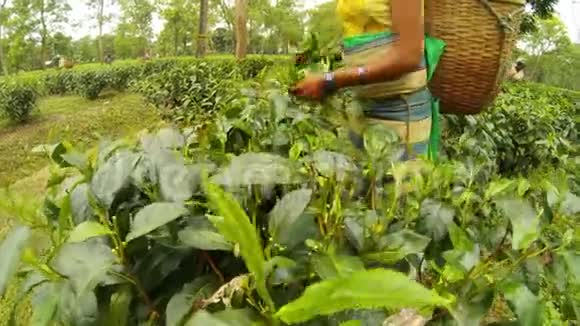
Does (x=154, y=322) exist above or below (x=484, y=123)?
above

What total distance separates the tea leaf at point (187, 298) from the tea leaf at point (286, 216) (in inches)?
3.0

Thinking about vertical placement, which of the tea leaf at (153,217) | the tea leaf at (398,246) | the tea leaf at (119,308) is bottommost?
the tea leaf at (119,308)

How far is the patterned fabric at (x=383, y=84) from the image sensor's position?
4.14 feet

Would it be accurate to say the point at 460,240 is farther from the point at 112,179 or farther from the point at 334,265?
the point at 112,179

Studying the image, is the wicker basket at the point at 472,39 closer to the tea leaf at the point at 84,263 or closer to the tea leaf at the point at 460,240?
the tea leaf at the point at 460,240

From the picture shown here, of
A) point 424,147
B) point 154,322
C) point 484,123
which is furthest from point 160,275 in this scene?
point 484,123

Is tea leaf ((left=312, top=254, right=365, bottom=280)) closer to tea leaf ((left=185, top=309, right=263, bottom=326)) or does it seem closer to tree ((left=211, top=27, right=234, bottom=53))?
tea leaf ((left=185, top=309, right=263, bottom=326))

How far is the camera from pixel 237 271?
23.5 inches

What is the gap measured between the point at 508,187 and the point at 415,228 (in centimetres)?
11

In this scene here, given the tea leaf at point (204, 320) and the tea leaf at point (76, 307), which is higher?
the tea leaf at point (204, 320)

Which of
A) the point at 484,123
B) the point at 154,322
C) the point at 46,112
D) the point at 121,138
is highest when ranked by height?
the point at 121,138

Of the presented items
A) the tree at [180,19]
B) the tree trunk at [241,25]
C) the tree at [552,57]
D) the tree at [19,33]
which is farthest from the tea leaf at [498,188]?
the tree at [19,33]

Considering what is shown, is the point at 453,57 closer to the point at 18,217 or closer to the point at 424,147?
the point at 424,147

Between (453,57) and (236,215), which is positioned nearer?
(236,215)
